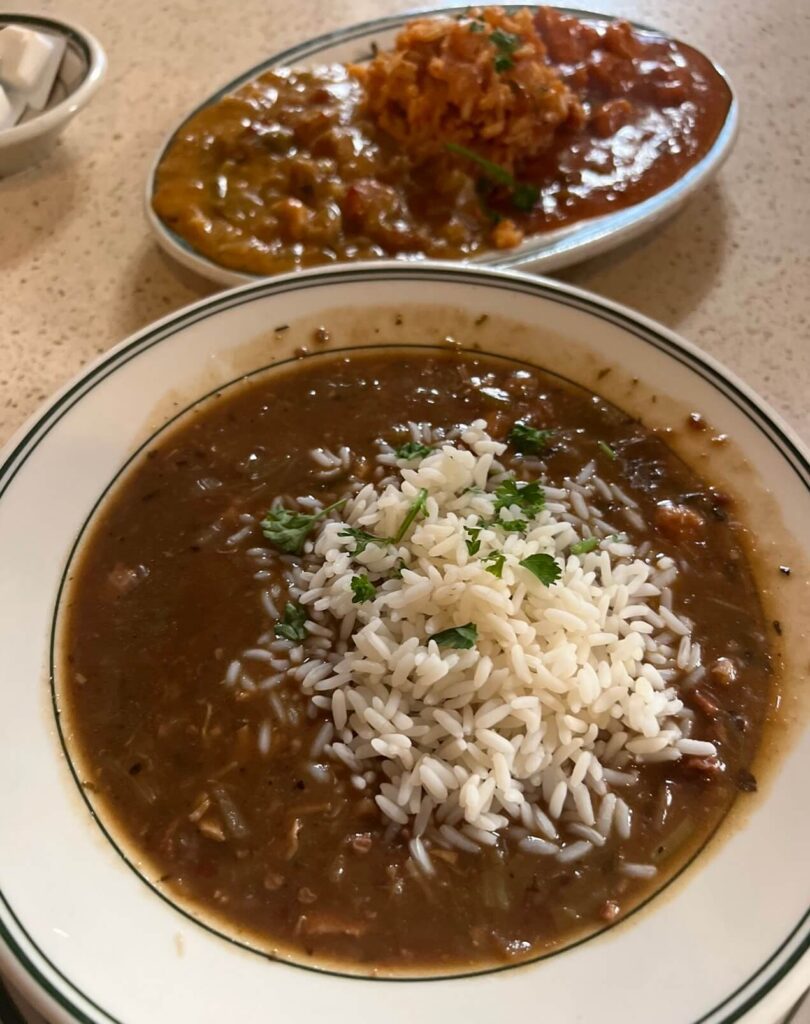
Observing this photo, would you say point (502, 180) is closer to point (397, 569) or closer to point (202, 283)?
point (202, 283)

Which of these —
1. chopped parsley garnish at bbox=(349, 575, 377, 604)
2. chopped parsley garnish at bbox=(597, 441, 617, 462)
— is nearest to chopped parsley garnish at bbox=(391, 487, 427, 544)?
chopped parsley garnish at bbox=(349, 575, 377, 604)

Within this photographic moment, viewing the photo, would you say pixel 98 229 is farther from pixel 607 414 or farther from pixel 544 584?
pixel 544 584

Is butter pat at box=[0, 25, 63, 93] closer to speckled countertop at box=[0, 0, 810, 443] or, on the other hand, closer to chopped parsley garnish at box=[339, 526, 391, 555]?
speckled countertop at box=[0, 0, 810, 443]

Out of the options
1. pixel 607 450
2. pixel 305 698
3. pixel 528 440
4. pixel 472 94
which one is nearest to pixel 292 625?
pixel 305 698

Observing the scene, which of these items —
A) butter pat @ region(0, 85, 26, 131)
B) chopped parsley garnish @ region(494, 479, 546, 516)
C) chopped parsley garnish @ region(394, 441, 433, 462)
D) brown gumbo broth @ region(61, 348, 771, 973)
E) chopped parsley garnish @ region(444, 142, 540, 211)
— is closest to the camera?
brown gumbo broth @ region(61, 348, 771, 973)

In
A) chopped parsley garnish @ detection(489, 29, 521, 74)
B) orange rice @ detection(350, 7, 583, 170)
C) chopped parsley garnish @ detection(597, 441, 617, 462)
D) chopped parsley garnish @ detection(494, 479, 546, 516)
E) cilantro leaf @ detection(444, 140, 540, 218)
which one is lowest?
chopped parsley garnish @ detection(494, 479, 546, 516)

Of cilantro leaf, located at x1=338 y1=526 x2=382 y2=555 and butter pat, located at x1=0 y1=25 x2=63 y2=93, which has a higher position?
butter pat, located at x1=0 y1=25 x2=63 y2=93

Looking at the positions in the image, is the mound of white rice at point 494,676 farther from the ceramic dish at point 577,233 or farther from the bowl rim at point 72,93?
the bowl rim at point 72,93

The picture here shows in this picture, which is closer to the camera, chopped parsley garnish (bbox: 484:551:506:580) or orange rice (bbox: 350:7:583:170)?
chopped parsley garnish (bbox: 484:551:506:580)
